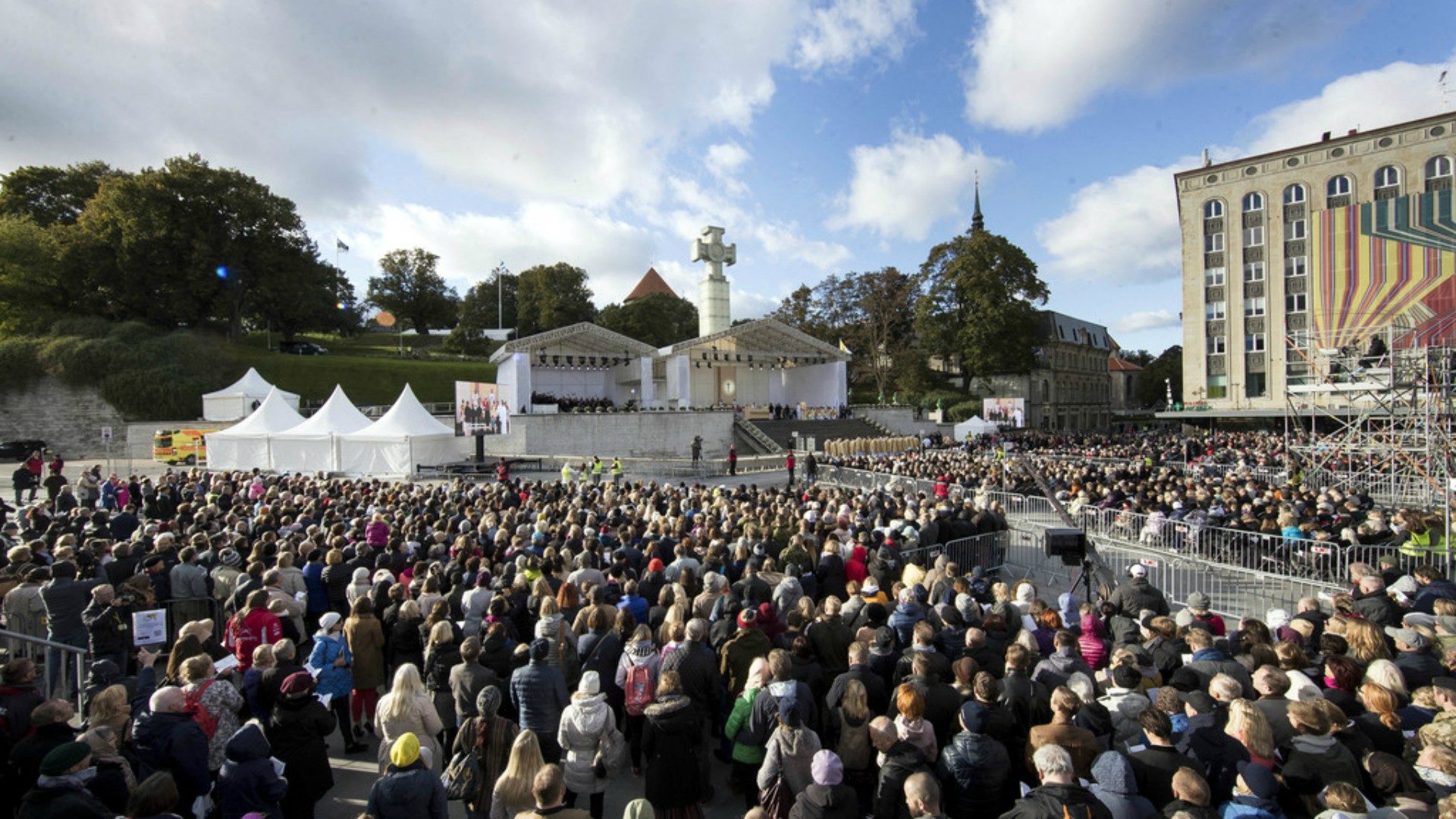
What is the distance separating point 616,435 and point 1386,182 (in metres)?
39.8

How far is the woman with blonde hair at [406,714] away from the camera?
380 cm

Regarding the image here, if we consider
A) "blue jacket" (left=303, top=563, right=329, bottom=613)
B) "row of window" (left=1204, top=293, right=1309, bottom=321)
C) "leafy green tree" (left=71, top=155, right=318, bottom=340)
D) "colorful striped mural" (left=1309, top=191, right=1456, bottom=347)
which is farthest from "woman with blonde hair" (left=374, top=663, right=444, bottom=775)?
"leafy green tree" (left=71, top=155, right=318, bottom=340)

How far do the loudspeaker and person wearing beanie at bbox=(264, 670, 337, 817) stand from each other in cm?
668

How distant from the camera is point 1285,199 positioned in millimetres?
34938

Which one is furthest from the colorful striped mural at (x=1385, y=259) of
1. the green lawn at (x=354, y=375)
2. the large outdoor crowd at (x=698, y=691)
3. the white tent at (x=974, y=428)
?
the green lawn at (x=354, y=375)

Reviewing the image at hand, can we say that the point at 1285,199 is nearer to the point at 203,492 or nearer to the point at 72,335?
the point at 203,492

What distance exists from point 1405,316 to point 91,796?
38.6 meters

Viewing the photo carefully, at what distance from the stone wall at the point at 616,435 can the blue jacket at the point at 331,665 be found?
871 inches

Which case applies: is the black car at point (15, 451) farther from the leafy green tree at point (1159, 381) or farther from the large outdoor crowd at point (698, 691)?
the leafy green tree at point (1159, 381)

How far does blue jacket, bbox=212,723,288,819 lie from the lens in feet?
10.9

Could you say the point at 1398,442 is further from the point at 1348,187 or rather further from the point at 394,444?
the point at 394,444

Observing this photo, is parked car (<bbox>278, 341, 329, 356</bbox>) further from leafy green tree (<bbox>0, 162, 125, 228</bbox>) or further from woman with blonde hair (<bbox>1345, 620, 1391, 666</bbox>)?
woman with blonde hair (<bbox>1345, 620, 1391, 666</bbox>)

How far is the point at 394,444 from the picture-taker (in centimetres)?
2094

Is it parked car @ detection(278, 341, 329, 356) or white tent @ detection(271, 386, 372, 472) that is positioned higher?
parked car @ detection(278, 341, 329, 356)
